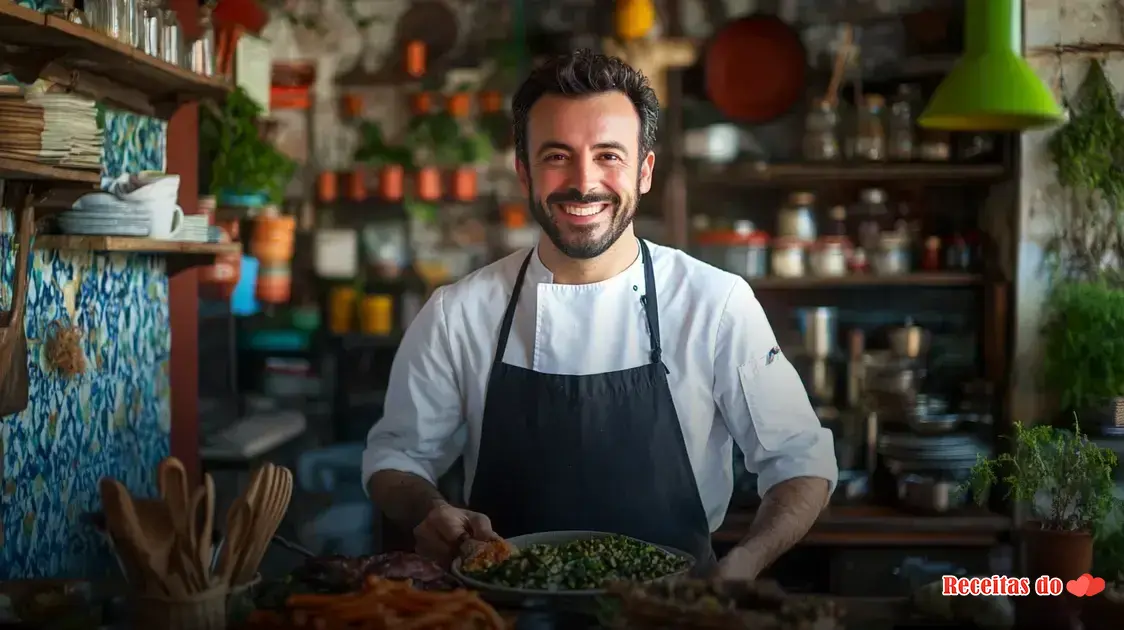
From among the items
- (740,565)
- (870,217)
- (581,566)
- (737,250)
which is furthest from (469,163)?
(581,566)

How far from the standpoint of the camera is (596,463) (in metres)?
2.30

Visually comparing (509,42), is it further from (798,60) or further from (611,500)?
(611,500)

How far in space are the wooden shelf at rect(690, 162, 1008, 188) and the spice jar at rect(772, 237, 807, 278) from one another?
0.24 meters

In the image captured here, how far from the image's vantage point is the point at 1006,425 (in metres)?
3.72

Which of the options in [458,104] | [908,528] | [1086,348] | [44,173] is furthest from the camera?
[458,104]

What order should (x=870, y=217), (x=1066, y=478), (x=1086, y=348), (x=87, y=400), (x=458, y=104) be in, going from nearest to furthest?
(x=1066, y=478) < (x=87, y=400) < (x=1086, y=348) < (x=870, y=217) < (x=458, y=104)

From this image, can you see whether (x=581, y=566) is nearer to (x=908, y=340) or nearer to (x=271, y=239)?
(x=908, y=340)

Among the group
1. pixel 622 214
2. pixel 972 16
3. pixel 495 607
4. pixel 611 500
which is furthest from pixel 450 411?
pixel 972 16

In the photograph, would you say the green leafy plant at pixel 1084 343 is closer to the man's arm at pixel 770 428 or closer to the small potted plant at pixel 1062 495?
the small potted plant at pixel 1062 495

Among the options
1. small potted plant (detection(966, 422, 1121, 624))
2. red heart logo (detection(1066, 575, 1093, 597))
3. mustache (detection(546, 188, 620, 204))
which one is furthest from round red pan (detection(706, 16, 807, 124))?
red heart logo (detection(1066, 575, 1093, 597))

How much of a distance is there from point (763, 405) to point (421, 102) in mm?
2488

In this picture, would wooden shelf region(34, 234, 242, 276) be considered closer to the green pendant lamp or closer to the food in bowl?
the food in bowl

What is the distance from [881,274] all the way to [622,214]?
6.13 ft

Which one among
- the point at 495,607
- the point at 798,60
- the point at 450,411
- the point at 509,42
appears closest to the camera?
the point at 495,607
